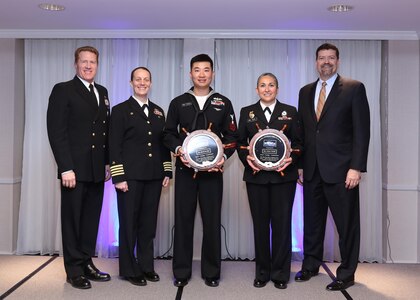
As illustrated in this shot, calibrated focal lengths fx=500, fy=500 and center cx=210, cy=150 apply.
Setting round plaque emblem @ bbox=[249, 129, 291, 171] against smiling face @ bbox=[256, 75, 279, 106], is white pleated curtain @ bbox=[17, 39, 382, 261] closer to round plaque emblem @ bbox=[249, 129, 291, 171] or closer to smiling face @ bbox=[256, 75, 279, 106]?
smiling face @ bbox=[256, 75, 279, 106]

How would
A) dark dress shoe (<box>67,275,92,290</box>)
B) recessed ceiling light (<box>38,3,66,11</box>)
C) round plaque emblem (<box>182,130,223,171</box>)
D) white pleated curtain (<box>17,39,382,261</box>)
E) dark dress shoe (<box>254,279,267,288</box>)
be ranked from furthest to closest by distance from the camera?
1. white pleated curtain (<box>17,39,382,261</box>)
2. recessed ceiling light (<box>38,3,66,11</box>)
3. dark dress shoe (<box>254,279,267,288</box>)
4. dark dress shoe (<box>67,275,92,290</box>)
5. round plaque emblem (<box>182,130,223,171</box>)

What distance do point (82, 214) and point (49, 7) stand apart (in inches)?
69.0

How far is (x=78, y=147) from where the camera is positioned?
3789 millimetres

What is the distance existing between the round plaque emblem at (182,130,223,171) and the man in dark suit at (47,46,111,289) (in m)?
0.72

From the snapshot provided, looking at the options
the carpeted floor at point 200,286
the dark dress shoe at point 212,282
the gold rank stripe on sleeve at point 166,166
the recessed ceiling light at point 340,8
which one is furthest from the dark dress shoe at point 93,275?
the recessed ceiling light at point 340,8

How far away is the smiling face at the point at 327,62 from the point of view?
3.91 meters

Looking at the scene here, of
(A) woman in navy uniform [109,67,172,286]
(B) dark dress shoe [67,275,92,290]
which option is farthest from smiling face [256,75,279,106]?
(B) dark dress shoe [67,275,92,290]

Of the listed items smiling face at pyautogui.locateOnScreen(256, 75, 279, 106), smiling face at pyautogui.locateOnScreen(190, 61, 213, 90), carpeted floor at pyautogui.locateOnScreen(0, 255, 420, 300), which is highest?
smiling face at pyautogui.locateOnScreen(190, 61, 213, 90)

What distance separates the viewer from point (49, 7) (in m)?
4.19

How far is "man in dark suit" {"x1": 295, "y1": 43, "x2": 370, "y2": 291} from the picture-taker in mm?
3820

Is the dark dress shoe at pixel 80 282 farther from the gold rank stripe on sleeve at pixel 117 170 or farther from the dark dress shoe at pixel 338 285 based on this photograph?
the dark dress shoe at pixel 338 285

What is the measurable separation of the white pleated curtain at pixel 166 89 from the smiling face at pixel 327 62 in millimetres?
1166

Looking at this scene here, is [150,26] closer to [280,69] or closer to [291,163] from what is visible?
[280,69]

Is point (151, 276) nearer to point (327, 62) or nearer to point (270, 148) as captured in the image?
point (270, 148)
